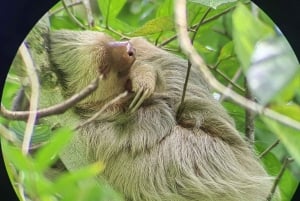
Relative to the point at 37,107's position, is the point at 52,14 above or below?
above

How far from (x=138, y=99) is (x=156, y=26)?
0.15 m

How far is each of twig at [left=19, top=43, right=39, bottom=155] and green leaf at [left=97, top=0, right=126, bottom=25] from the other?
6.4 inches

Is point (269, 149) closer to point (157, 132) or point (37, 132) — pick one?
point (157, 132)

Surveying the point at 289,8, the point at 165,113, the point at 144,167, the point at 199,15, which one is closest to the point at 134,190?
the point at 144,167

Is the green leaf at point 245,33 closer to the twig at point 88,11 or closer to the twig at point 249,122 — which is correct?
the twig at point 249,122

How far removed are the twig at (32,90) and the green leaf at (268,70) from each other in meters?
0.39

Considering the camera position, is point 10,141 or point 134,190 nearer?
point 10,141

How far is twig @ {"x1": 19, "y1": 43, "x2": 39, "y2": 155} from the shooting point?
101 cm

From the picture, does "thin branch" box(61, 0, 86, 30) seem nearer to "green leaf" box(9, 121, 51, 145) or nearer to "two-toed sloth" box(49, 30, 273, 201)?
"two-toed sloth" box(49, 30, 273, 201)

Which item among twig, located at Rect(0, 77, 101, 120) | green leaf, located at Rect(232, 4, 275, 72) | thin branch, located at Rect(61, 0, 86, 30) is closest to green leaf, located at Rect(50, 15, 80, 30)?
thin branch, located at Rect(61, 0, 86, 30)

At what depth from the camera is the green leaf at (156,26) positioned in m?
A: 1.02

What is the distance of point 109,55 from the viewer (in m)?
1.07

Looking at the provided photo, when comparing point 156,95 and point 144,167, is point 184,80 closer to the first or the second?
point 156,95

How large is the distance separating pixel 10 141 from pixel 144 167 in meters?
0.28
